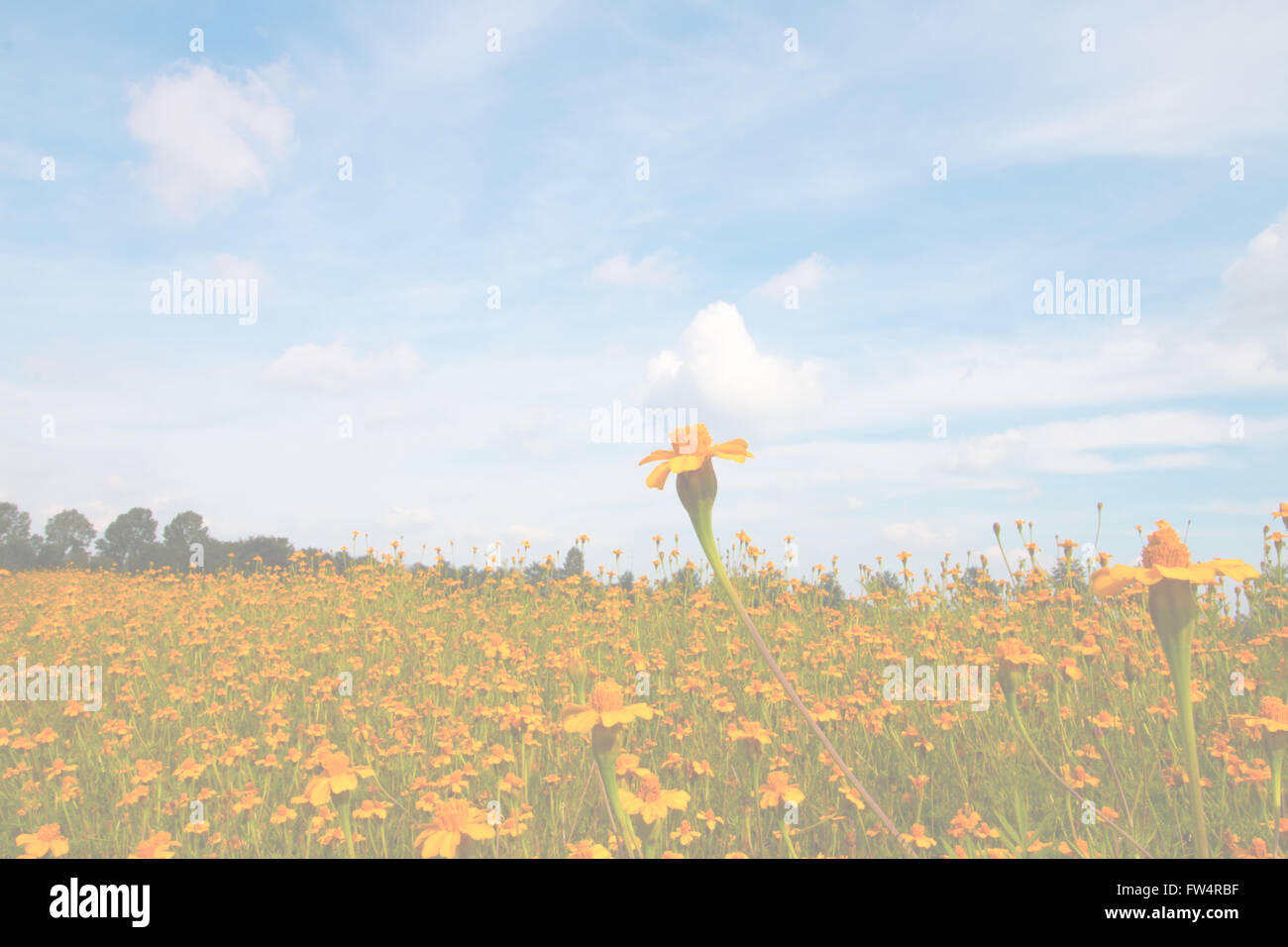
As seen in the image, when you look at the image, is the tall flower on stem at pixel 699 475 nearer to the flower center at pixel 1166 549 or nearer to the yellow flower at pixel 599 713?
the yellow flower at pixel 599 713

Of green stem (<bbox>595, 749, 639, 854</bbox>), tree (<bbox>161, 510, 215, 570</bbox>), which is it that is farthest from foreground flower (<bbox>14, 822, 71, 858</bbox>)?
tree (<bbox>161, 510, 215, 570</bbox>)

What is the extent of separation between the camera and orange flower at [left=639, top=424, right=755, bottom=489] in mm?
1760

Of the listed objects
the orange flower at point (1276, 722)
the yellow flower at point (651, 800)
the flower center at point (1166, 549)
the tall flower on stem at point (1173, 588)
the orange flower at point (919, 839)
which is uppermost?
the flower center at point (1166, 549)

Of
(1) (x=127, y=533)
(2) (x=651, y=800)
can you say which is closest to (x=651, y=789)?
(2) (x=651, y=800)

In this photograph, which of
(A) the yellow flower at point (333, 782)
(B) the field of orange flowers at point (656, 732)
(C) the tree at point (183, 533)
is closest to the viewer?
(A) the yellow flower at point (333, 782)

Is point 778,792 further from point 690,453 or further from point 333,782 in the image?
point 333,782

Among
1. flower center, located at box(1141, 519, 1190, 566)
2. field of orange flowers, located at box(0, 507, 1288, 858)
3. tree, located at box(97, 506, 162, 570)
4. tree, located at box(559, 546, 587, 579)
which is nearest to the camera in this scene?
flower center, located at box(1141, 519, 1190, 566)

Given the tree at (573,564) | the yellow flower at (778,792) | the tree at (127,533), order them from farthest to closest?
1. the tree at (127,533)
2. the tree at (573,564)
3. the yellow flower at (778,792)

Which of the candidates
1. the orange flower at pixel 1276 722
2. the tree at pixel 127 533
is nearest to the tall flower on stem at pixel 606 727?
the orange flower at pixel 1276 722

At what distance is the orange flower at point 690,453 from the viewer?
176 cm

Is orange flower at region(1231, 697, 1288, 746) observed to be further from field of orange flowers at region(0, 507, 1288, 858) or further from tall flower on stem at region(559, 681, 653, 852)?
tall flower on stem at region(559, 681, 653, 852)

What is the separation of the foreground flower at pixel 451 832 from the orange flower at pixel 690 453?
105 centimetres
